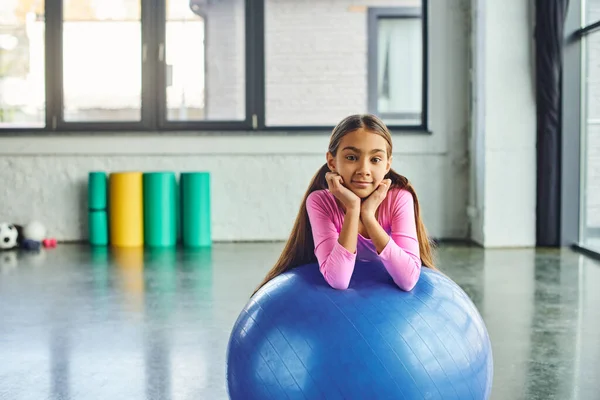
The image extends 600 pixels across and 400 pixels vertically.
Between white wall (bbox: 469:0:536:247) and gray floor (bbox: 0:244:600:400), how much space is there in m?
0.38

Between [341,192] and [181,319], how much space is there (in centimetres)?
212

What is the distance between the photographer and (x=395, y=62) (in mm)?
8695

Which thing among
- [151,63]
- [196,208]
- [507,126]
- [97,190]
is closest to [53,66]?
[151,63]

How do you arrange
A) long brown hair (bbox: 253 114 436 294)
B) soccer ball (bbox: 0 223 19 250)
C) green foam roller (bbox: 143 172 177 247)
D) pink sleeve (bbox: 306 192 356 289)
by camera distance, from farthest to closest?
green foam roller (bbox: 143 172 177 247), soccer ball (bbox: 0 223 19 250), long brown hair (bbox: 253 114 436 294), pink sleeve (bbox: 306 192 356 289)

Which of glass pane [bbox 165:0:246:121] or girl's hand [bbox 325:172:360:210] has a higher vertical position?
glass pane [bbox 165:0:246:121]

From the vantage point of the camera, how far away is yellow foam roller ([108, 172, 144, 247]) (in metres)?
7.26

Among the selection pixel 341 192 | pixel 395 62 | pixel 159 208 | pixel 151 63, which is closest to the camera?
pixel 341 192

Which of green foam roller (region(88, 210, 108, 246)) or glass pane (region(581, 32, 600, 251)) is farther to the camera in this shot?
green foam roller (region(88, 210, 108, 246))

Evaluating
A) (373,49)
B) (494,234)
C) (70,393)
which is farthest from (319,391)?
(373,49)

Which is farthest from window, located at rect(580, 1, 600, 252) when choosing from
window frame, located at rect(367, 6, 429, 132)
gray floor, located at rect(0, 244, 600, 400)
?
window frame, located at rect(367, 6, 429, 132)

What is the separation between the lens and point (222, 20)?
25.2 feet

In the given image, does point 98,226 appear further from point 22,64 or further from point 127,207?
point 22,64

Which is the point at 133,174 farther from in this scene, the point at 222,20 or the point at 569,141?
the point at 569,141

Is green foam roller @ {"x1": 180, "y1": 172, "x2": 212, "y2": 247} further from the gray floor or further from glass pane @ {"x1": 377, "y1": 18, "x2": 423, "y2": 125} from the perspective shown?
glass pane @ {"x1": 377, "y1": 18, "x2": 423, "y2": 125}
